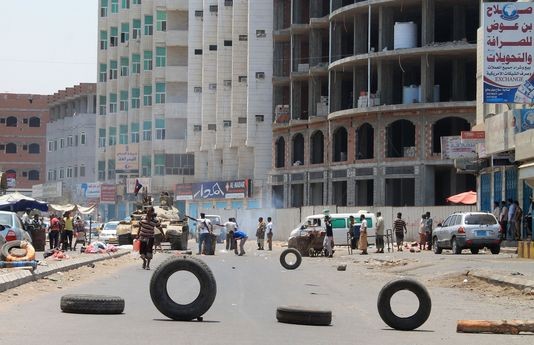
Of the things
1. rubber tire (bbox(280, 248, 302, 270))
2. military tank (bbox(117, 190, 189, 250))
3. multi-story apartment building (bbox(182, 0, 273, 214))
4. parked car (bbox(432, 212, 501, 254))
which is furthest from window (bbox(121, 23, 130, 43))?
rubber tire (bbox(280, 248, 302, 270))

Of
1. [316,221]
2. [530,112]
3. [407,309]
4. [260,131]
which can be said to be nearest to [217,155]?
[260,131]

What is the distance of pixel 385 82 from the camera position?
70.1m

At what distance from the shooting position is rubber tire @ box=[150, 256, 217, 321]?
1514 centimetres

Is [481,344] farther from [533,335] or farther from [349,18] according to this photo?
[349,18]

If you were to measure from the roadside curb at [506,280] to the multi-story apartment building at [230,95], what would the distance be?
58.7 m

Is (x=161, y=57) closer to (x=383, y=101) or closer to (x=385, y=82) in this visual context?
(x=385, y=82)

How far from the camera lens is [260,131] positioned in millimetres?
88125

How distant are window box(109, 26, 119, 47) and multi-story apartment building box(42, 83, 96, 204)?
881cm

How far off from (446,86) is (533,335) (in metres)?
57.7

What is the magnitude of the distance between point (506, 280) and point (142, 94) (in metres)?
87.6

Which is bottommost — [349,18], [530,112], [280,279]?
[280,279]

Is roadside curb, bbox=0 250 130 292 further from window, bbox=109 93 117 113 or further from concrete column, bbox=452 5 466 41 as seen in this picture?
window, bbox=109 93 117 113

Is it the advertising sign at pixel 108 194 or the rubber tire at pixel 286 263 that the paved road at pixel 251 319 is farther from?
the advertising sign at pixel 108 194

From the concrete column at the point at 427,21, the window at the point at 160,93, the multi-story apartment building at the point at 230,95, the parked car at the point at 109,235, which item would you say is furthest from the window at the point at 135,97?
the concrete column at the point at 427,21
